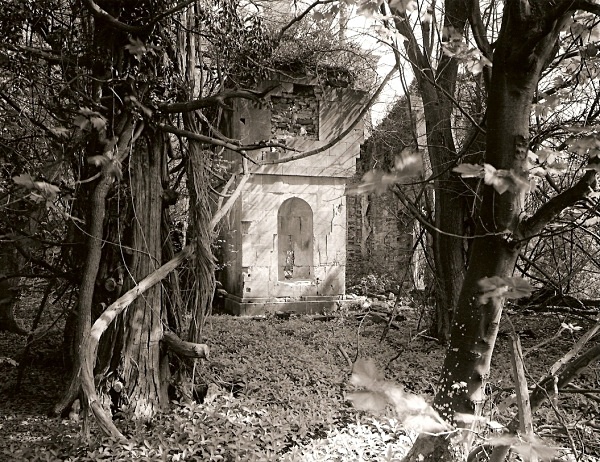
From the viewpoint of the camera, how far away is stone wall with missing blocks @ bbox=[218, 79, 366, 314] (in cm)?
970

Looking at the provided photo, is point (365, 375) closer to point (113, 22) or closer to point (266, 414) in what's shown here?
point (113, 22)

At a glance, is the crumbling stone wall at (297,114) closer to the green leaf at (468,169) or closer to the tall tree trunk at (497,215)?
the tall tree trunk at (497,215)

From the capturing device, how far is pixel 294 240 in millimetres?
10594

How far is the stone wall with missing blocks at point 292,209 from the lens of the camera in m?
9.70

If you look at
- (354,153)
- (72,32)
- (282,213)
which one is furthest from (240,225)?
(72,32)

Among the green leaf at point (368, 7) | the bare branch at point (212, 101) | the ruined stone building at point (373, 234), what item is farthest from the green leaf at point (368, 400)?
the ruined stone building at point (373, 234)

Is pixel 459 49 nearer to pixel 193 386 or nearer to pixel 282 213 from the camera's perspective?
pixel 193 386

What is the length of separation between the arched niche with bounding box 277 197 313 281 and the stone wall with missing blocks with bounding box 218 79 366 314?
2 centimetres

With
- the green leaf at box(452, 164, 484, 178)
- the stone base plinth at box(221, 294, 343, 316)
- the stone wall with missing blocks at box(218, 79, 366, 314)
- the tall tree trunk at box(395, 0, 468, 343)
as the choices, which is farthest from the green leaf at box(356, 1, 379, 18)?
the stone base plinth at box(221, 294, 343, 316)

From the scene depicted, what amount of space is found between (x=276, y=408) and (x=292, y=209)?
656 centimetres

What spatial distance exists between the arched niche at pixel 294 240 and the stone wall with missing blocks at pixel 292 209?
0.02m

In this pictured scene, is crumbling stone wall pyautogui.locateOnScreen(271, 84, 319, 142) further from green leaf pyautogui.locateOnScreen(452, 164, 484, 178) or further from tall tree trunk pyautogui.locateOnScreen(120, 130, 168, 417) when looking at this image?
green leaf pyautogui.locateOnScreen(452, 164, 484, 178)

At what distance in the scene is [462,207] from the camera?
22.1ft

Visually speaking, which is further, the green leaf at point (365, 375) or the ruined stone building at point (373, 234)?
the ruined stone building at point (373, 234)
